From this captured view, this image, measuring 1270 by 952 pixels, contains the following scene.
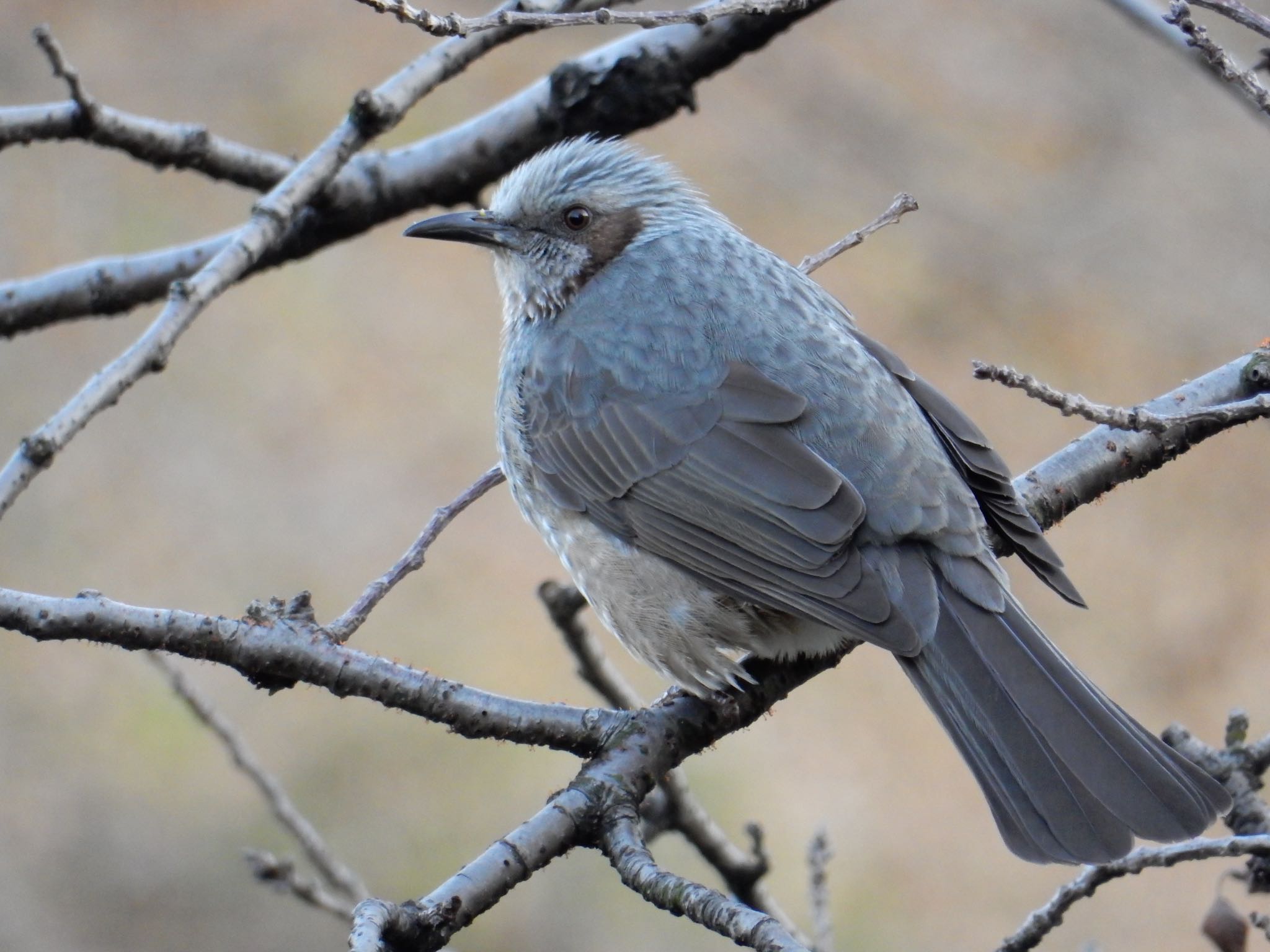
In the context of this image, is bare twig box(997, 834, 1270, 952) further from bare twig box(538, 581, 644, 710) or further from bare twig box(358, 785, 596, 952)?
bare twig box(538, 581, 644, 710)

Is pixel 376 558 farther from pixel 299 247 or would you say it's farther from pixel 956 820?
pixel 299 247

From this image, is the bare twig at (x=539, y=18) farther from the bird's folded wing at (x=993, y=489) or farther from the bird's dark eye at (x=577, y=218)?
the bird's dark eye at (x=577, y=218)

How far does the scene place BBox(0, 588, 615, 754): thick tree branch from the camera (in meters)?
2.55

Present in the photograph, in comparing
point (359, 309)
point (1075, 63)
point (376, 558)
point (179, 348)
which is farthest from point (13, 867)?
point (1075, 63)

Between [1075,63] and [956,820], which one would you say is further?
[1075,63]

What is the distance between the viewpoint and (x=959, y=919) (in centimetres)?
818

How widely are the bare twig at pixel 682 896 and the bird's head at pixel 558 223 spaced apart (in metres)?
2.08

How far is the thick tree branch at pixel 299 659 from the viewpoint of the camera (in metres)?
2.55

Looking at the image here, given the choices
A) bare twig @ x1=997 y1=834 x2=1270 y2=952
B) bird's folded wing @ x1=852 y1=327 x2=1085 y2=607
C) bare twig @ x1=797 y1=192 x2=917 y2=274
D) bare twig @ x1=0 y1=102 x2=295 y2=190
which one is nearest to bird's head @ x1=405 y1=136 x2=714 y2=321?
bare twig @ x1=0 y1=102 x2=295 y2=190

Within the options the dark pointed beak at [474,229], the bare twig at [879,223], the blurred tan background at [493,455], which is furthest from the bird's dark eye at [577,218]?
the blurred tan background at [493,455]

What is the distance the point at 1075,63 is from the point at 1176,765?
10870mm

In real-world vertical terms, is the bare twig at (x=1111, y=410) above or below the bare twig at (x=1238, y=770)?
above

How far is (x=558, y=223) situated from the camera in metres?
4.57

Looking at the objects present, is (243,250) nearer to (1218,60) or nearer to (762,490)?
(762,490)
